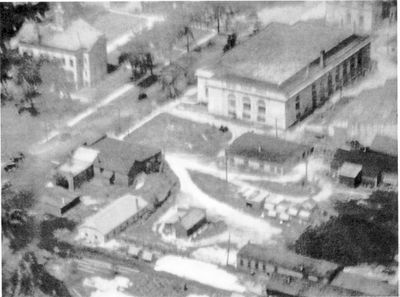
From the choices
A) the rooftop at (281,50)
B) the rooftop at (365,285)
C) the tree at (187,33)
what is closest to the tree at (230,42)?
the rooftop at (281,50)

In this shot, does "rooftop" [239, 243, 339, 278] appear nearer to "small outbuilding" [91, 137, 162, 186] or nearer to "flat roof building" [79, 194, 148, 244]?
"flat roof building" [79, 194, 148, 244]

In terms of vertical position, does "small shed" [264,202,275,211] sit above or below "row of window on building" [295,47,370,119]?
below

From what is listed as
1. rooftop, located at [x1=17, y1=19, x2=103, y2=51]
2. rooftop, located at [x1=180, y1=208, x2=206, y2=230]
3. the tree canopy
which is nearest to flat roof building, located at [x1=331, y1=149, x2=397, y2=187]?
the tree canopy

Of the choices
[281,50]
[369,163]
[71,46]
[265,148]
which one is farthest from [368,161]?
[71,46]

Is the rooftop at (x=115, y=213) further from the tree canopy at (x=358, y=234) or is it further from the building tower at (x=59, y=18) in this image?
the building tower at (x=59, y=18)

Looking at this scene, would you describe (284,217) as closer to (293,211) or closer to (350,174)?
(293,211)

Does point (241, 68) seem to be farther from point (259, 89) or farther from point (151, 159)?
point (151, 159)

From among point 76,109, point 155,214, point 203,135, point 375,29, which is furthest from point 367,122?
point 76,109
